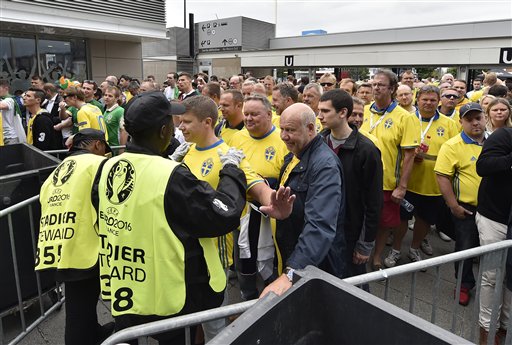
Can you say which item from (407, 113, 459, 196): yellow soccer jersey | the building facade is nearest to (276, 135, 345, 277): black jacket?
(407, 113, 459, 196): yellow soccer jersey

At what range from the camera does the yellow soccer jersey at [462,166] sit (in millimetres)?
3895

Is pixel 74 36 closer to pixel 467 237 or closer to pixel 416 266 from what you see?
pixel 467 237

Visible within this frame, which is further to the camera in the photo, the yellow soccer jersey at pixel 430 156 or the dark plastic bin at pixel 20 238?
the yellow soccer jersey at pixel 430 156

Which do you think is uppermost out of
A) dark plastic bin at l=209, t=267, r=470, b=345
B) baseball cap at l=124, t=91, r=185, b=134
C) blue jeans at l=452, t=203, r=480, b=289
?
baseball cap at l=124, t=91, r=185, b=134

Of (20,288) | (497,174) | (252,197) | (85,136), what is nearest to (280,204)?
(252,197)

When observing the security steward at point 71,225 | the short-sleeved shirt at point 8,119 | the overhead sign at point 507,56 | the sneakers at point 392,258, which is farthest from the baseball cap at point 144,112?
the overhead sign at point 507,56

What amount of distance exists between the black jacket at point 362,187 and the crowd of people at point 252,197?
11mm

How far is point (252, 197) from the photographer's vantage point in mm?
2494

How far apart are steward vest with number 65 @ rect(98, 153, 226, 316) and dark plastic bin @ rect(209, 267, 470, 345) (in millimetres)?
839

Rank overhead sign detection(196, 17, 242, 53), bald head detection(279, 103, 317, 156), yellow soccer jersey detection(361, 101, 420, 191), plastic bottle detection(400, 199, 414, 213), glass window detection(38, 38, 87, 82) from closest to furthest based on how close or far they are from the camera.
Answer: bald head detection(279, 103, 317, 156)
yellow soccer jersey detection(361, 101, 420, 191)
plastic bottle detection(400, 199, 414, 213)
glass window detection(38, 38, 87, 82)
overhead sign detection(196, 17, 242, 53)

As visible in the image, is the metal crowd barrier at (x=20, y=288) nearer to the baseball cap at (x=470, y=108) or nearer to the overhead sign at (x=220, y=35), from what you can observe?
the baseball cap at (x=470, y=108)

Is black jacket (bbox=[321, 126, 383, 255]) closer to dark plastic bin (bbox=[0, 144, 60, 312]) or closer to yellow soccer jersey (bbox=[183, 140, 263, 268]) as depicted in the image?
yellow soccer jersey (bbox=[183, 140, 263, 268])

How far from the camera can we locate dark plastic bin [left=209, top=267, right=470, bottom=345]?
3.60ft

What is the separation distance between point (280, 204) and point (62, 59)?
15.7m
